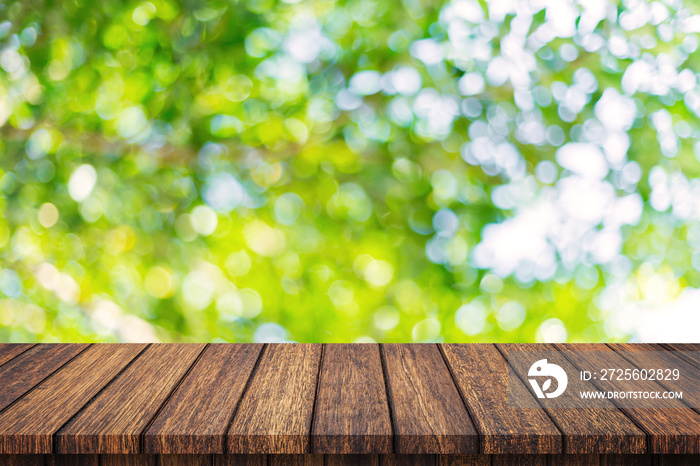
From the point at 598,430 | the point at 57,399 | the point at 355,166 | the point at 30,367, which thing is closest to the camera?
the point at 598,430

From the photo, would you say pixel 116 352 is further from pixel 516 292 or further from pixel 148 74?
pixel 516 292

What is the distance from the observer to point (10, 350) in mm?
1468

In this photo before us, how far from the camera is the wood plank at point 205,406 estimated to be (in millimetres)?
1002

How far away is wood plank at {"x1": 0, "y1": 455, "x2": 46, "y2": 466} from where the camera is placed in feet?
3.65

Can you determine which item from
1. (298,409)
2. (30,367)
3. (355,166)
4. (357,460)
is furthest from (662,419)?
(30,367)

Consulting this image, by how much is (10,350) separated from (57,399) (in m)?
0.43

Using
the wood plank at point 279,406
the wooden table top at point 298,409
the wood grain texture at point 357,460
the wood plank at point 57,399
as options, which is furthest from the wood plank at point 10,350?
the wood grain texture at point 357,460

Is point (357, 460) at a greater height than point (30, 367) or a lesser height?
lesser

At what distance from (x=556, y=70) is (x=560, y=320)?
79 cm

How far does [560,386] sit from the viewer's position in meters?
1.22

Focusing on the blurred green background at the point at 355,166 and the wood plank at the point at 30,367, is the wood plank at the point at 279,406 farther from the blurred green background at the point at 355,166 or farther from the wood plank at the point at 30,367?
the wood plank at the point at 30,367

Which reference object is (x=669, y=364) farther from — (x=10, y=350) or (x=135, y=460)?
(x=10, y=350)

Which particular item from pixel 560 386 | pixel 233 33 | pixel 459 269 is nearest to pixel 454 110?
pixel 459 269

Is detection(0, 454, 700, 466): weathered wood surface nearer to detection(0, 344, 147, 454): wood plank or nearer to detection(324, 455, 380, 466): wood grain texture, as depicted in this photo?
detection(324, 455, 380, 466): wood grain texture
